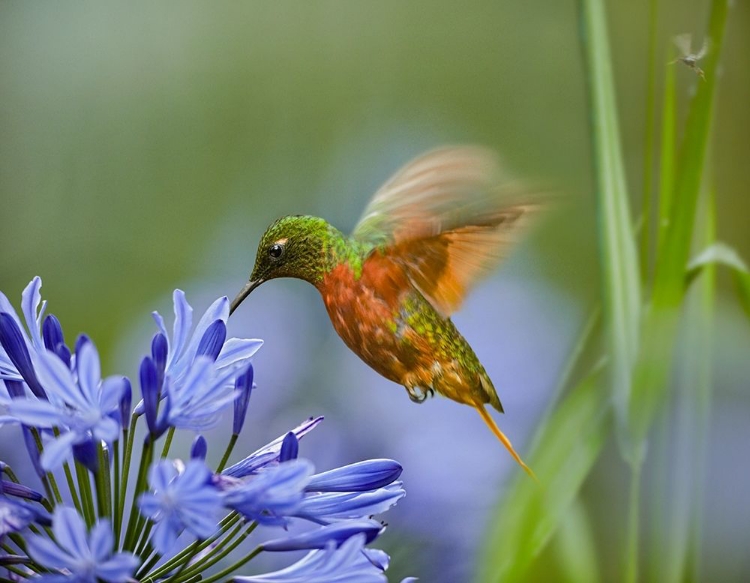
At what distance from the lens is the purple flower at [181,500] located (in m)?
0.41

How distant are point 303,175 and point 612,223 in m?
0.42

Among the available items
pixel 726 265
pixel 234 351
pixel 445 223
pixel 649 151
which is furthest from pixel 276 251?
pixel 726 265

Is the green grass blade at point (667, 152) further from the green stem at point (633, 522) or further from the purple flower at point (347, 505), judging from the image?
the purple flower at point (347, 505)

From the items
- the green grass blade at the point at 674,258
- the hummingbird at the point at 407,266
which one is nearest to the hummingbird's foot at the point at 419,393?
the hummingbird at the point at 407,266

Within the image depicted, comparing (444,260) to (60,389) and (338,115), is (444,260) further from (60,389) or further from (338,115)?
(60,389)

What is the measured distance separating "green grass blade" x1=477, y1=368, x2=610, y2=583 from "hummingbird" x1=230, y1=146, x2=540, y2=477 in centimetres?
14

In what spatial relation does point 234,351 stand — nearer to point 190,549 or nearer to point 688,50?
point 190,549

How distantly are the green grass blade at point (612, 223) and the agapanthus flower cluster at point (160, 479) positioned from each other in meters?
0.57

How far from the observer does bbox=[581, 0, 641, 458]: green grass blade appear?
3.35 feet

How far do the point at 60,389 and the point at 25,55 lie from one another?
66 centimetres

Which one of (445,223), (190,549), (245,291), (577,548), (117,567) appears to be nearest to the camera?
(117,567)

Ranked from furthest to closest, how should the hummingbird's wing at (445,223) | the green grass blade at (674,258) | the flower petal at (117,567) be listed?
the green grass blade at (674,258), the hummingbird's wing at (445,223), the flower petal at (117,567)

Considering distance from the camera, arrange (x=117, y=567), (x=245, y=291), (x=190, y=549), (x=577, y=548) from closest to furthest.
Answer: (x=117, y=567) → (x=190, y=549) → (x=245, y=291) → (x=577, y=548)

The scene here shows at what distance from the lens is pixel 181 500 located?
1.36 ft
